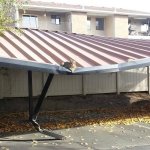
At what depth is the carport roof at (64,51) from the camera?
44.8 feet

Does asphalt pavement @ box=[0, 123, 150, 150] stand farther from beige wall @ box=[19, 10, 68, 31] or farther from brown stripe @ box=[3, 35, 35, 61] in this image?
beige wall @ box=[19, 10, 68, 31]

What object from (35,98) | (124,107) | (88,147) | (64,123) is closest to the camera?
(88,147)

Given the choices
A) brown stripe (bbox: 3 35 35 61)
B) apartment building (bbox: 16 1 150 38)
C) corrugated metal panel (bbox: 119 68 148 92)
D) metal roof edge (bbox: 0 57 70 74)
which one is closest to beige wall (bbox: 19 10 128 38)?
apartment building (bbox: 16 1 150 38)

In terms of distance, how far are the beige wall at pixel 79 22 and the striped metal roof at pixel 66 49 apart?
31.0 meters

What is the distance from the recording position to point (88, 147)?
477 inches

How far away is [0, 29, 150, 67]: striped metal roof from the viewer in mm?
14409

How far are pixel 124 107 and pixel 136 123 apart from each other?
428 cm

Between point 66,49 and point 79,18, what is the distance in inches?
1420

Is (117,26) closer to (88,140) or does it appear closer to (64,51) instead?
(64,51)

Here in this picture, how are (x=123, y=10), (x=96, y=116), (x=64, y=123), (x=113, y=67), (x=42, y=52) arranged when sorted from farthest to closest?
(x=123, y=10), (x=96, y=116), (x=64, y=123), (x=42, y=52), (x=113, y=67)

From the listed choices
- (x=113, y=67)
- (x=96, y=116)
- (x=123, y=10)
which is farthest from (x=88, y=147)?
(x=123, y=10)

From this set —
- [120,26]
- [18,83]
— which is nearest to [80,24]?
[120,26]

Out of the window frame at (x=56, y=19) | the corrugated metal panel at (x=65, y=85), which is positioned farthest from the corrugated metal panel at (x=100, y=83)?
the window frame at (x=56, y=19)

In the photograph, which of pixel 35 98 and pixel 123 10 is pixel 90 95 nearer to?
pixel 35 98
